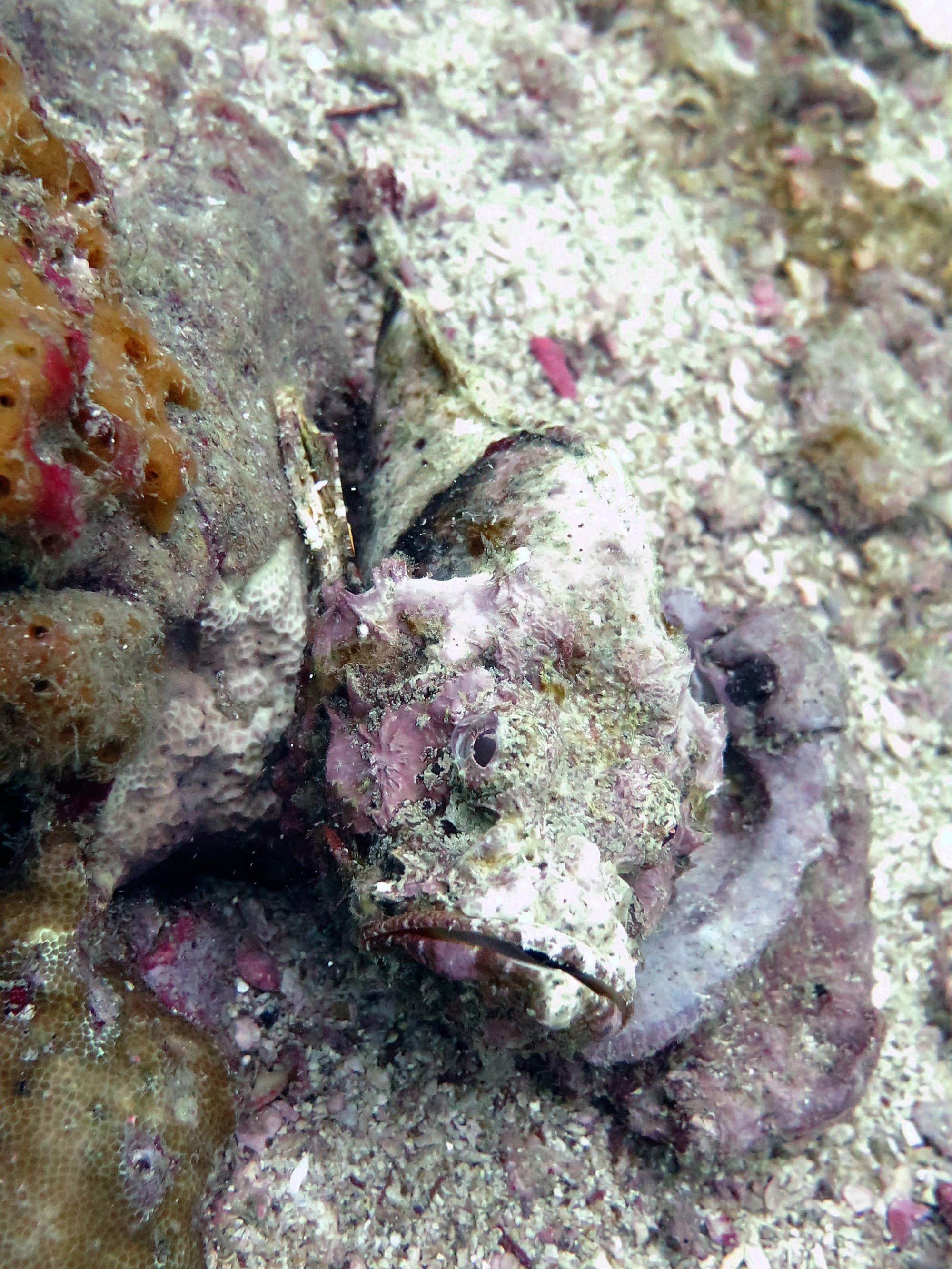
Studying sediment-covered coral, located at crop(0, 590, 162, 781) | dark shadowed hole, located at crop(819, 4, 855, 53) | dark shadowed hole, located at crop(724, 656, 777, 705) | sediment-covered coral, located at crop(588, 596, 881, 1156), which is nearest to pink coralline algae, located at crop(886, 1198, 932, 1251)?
sediment-covered coral, located at crop(588, 596, 881, 1156)

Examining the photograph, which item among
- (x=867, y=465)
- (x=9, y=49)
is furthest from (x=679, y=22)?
(x=9, y=49)

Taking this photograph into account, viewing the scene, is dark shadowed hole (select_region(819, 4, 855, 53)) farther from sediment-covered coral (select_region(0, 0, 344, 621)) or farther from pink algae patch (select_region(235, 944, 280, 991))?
pink algae patch (select_region(235, 944, 280, 991))

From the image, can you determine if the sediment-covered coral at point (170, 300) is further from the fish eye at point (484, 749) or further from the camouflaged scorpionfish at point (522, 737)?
the fish eye at point (484, 749)

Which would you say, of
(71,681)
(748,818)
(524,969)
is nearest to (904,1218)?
(748,818)

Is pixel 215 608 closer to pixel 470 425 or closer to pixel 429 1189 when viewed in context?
pixel 470 425

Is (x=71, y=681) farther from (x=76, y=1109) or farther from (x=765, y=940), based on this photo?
(x=765, y=940)

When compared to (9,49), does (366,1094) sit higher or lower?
lower

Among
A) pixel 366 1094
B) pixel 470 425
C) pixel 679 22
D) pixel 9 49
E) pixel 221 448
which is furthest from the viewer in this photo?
pixel 679 22
